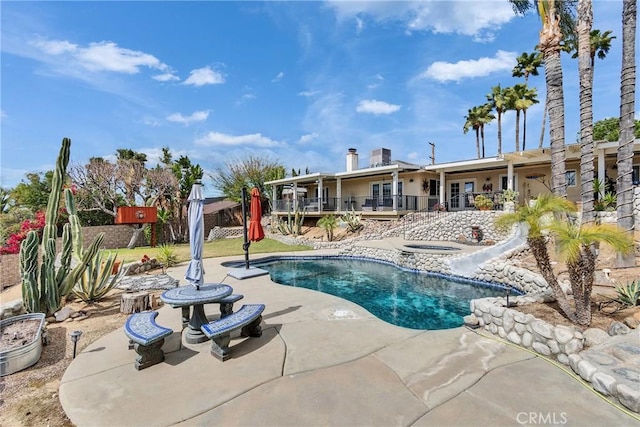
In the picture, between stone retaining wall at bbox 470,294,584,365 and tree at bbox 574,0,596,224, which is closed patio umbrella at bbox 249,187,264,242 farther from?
tree at bbox 574,0,596,224

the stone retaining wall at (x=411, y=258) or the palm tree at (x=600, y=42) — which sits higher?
the palm tree at (x=600, y=42)

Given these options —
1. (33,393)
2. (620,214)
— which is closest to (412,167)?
(620,214)

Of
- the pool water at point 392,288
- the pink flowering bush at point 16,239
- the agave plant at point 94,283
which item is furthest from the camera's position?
the pink flowering bush at point 16,239

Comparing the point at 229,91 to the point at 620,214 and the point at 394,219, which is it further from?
the point at 620,214

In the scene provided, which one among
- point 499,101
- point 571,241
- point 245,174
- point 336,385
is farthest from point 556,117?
point 245,174

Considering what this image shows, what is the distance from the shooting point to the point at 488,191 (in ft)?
64.1

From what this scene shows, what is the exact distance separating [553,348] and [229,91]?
21284mm

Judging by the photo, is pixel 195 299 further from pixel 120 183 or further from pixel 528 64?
pixel 528 64

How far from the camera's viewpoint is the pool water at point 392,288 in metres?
7.09

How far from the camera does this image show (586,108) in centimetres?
916

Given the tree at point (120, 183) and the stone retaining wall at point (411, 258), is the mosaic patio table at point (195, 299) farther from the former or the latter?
the tree at point (120, 183)

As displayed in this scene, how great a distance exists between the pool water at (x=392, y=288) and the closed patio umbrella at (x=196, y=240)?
14.6ft

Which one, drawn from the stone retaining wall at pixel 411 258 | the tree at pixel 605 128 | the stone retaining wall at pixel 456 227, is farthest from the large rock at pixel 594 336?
the tree at pixel 605 128

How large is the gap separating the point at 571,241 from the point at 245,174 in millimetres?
30993
